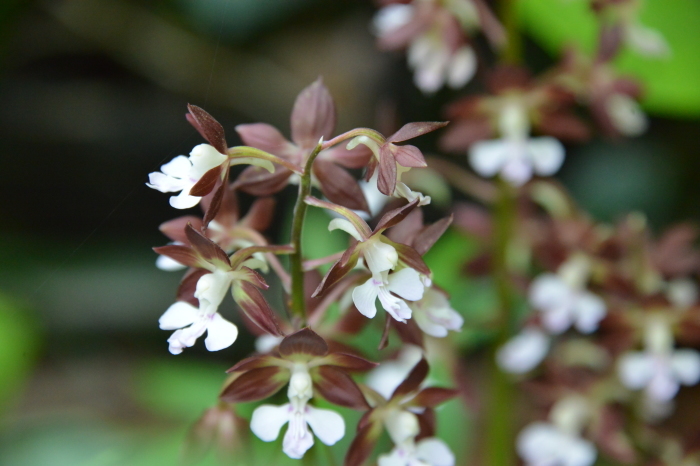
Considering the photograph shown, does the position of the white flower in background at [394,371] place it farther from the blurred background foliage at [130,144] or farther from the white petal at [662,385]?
the blurred background foliage at [130,144]

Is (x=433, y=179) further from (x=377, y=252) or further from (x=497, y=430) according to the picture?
(x=377, y=252)

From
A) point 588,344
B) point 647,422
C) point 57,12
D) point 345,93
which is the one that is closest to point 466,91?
point 345,93

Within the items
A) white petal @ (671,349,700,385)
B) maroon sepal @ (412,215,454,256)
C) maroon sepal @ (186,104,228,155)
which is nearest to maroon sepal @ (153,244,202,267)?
maroon sepal @ (186,104,228,155)

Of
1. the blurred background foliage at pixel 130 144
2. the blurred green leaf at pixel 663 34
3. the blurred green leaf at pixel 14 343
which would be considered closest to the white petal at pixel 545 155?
the blurred green leaf at pixel 663 34

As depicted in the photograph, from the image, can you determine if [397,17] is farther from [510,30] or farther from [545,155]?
[545,155]

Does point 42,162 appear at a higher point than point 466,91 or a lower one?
lower

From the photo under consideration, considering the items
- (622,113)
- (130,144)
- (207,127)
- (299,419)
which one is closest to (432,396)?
(299,419)
